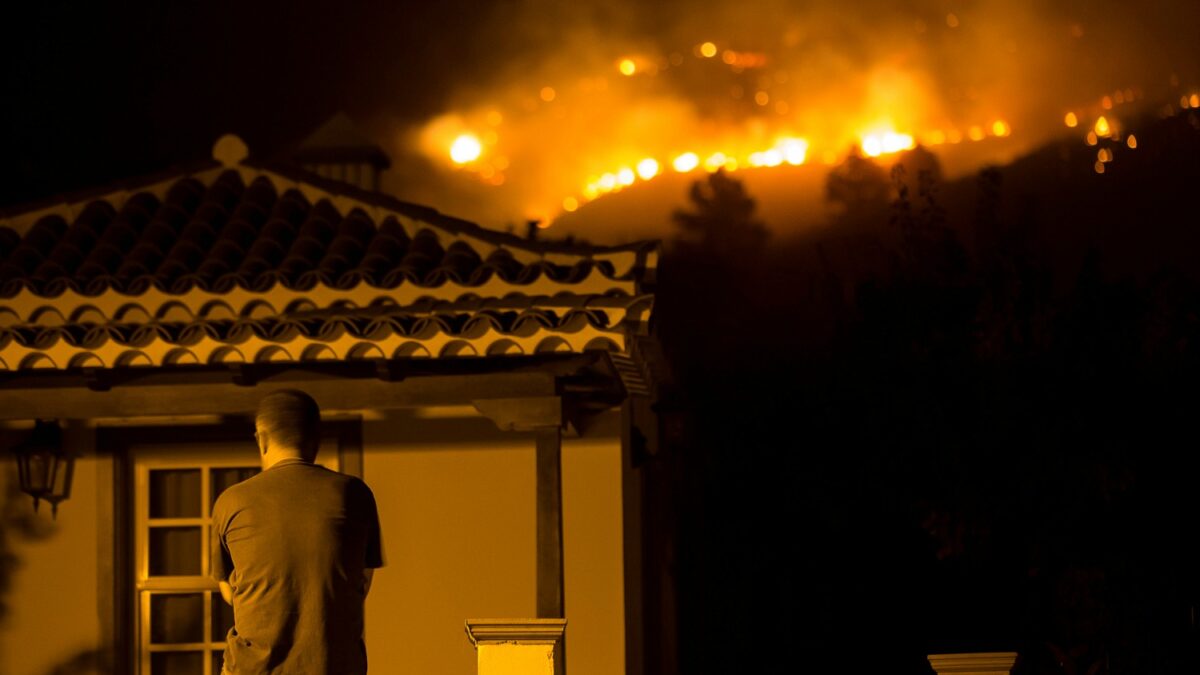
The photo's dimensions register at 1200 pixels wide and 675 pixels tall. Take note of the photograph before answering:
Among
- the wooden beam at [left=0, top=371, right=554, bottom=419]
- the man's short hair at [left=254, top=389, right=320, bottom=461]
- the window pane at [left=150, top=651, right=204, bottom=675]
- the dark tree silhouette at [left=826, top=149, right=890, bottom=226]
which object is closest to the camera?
the man's short hair at [left=254, top=389, right=320, bottom=461]

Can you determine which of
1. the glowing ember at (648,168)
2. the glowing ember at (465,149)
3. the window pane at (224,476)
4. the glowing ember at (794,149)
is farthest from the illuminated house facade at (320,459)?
the glowing ember at (794,149)

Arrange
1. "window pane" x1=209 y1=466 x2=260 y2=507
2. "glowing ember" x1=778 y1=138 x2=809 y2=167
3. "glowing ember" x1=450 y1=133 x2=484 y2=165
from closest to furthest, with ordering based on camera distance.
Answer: "window pane" x1=209 y1=466 x2=260 y2=507 < "glowing ember" x1=450 y1=133 x2=484 y2=165 < "glowing ember" x1=778 y1=138 x2=809 y2=167

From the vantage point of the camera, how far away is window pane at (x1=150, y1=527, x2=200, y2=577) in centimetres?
947

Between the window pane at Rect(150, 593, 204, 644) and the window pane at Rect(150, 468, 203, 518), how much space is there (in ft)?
1.68

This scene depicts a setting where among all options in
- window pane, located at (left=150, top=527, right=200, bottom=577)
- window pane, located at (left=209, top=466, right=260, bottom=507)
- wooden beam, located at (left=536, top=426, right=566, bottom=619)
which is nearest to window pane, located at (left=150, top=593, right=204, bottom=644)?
window pane, located at (left=150, top=527, right=200, bottom=577)

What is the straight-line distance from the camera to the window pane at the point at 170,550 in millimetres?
9469

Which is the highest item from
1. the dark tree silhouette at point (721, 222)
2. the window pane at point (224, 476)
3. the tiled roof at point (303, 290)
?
the dark tree silhouette at point (721, 222)

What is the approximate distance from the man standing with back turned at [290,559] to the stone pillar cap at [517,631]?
2.22 meters

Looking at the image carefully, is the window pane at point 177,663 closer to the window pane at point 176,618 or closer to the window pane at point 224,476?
the window pane at point 176,618

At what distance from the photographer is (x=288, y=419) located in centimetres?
495

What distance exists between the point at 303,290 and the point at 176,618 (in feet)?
8.60

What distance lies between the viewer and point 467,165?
1732 inches

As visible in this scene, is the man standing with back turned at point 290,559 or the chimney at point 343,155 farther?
the chimney at point 343,155

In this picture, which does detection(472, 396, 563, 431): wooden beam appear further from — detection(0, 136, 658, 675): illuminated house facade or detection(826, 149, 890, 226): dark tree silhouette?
Result: detection(826, 149, 890, 226): dark tree silhouette
